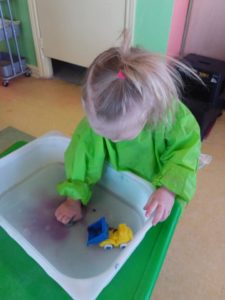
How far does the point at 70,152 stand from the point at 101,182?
0.38 feet

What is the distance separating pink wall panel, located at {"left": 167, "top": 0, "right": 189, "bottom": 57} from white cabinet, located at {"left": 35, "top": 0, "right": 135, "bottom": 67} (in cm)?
20

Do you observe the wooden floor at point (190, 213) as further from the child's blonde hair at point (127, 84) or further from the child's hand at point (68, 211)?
the child's blonde hair at point (127, 84)

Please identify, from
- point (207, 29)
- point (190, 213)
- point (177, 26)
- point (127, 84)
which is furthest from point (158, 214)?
point (207, 29)

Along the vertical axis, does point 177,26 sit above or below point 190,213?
above

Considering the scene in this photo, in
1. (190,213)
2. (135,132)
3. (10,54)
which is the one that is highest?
(135,132)

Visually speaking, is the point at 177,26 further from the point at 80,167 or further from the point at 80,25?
the point at 80,167

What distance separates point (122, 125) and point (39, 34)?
141 cm

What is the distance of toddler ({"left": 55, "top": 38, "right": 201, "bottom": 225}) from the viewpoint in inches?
17.4

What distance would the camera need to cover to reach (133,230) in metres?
0.61

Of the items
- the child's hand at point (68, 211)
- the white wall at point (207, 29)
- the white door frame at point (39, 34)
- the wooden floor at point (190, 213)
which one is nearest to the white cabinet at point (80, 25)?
the white door frame at point (39, 34)

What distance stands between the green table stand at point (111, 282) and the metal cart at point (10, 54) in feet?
4.50

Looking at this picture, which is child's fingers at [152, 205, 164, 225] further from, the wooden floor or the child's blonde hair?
the wooden floor

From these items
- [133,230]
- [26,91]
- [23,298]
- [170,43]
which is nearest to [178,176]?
[133,230]

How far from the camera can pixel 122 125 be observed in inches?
18.2
